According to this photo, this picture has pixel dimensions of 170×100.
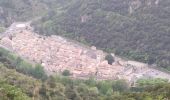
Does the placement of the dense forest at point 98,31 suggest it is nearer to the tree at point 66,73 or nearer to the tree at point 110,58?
the tree at point 66,73

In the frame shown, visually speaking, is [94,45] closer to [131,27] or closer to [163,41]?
[131,27]

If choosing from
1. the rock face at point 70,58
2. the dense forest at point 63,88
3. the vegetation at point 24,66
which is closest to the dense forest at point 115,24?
the rock face at point 70,58

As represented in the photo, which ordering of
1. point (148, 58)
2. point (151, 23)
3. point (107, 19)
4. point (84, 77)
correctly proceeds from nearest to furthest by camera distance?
1. point (84, 77)
2. point (148, 58)
3. point (151, 23)
4. point (107, 19)

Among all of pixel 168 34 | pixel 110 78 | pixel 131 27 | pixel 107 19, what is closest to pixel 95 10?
pixel 107 19

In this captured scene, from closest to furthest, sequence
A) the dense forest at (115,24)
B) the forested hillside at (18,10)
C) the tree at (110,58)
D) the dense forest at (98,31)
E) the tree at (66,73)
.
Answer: the dense forest at (98,31), the tree at (66,73), the tree at (110,58), the dense forest at (115,24), the forested hillside at (18,10)

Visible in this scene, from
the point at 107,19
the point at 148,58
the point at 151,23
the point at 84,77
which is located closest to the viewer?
the point at 84,77
